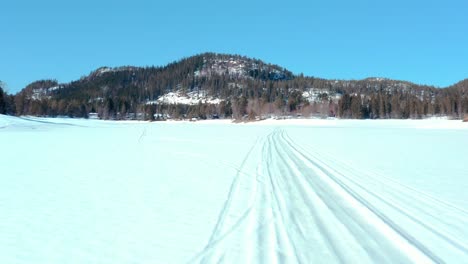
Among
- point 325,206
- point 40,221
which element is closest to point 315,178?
point 325,206

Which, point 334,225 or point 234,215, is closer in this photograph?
point 334,225

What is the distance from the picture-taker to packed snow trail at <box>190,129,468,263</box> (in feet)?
17.5

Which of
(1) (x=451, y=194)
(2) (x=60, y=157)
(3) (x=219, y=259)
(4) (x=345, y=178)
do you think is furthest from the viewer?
(2) (x=60, y=157)

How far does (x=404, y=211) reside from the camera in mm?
7703

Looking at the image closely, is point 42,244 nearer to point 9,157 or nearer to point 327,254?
point 327,254

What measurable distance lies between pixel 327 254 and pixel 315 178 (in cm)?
660

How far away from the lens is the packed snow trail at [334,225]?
5.34 meters

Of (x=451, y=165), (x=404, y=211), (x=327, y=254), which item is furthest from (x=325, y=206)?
(x=451, y=165)

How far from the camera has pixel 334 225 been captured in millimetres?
6766

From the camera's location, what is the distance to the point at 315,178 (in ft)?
38.7

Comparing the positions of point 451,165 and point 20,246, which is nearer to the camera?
point 20,246

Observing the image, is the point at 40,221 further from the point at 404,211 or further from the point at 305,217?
the point at 404,211

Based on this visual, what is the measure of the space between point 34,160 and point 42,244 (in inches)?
481

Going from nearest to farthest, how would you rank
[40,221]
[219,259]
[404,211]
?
[219,259], [40,221], [404,211]
